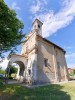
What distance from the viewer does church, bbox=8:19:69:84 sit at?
2089cm

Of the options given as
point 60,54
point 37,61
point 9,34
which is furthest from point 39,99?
point 60,54

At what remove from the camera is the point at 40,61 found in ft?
72.3

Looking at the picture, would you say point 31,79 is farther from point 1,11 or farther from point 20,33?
point 1,11

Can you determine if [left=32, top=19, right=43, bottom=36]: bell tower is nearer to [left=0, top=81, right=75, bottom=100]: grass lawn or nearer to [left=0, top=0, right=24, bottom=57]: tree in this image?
[left=0, top=0, right=24, bottom=57]: tree

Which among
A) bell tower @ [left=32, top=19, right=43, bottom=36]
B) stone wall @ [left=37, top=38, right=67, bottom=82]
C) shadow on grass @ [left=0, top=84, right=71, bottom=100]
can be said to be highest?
bell tower @ [left=32, top=19, right=43, bottom=36]

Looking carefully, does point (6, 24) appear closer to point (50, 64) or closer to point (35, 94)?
point (35, 94)

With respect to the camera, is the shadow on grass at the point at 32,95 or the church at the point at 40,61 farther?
the church at the point at 40,61

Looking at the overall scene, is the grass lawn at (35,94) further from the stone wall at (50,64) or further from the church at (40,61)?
the stone wall at (50,64)

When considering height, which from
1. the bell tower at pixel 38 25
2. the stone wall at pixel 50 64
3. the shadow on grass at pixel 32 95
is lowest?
the shadow on grass at pixel 32 95

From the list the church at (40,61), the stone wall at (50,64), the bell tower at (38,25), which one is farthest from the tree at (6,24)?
the bell tower at (38,25)

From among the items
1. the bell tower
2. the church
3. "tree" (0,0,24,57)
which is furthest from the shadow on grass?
the bell tower

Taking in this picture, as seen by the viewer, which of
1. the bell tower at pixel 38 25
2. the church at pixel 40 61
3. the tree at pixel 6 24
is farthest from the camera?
the bell tower at pixel 38 25

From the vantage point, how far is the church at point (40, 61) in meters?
20.9

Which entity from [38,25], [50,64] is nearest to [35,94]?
[50,64]
